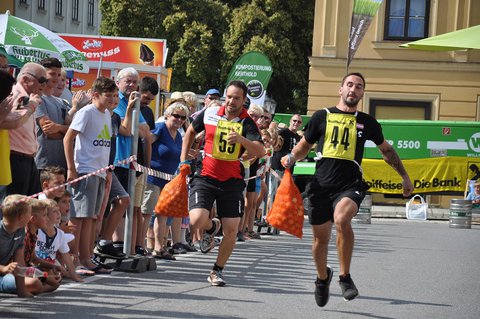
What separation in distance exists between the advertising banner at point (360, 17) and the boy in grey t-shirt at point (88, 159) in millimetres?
15662

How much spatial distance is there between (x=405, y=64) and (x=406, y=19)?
4.82ft

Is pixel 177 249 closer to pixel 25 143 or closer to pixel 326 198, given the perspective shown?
pixel 326 198

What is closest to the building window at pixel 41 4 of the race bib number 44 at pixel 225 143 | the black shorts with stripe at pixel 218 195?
the black shorts with stripe at pixel 218 195

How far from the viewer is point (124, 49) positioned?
1182 inches

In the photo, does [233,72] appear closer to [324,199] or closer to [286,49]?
[324,199]

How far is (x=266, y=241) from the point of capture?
17.8 m

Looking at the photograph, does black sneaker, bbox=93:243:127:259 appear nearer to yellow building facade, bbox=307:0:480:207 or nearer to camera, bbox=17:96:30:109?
camera, bbox=17:96:30:109

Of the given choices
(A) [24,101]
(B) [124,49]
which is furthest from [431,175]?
(A) [24,101]

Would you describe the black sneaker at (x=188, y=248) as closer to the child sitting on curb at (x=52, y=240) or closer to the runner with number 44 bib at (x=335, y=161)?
the child sitting on curb at (x=52, y=240)

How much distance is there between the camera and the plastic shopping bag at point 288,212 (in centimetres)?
1023

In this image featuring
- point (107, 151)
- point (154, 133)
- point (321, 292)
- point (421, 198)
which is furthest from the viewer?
point (421, 198)

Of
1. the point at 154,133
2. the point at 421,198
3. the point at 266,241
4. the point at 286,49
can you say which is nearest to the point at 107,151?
the point at 154,133

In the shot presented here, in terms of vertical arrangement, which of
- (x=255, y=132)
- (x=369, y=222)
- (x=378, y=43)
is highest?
(x=378, y=43)

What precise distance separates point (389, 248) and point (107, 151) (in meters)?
7.57
